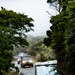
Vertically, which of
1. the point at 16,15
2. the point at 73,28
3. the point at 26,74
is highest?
the point at 16,15

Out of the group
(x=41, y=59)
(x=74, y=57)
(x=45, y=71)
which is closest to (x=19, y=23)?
(x=45, y=71)

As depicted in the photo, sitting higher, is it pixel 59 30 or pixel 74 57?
pixel 59 30

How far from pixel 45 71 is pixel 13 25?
11.8 meters

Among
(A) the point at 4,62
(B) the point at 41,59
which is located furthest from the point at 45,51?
(A) the point at 4,62

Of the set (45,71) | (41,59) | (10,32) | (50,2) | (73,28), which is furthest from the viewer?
(41,59)

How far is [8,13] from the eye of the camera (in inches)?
1286

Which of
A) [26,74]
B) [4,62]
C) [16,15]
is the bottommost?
[26,74]

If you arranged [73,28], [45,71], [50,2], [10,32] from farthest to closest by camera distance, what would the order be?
1. [50,2]
2. [10,32]
3. [45,71]
4. [73,28]

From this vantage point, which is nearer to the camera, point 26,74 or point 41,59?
point 26,74

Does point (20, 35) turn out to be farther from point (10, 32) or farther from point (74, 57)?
point (74, 57)

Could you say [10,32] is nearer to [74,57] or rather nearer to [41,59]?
[74,57]

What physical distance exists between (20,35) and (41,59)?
28.9 metres

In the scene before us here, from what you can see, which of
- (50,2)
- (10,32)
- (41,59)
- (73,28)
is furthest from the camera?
(41,59)

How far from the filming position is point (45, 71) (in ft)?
67.2
